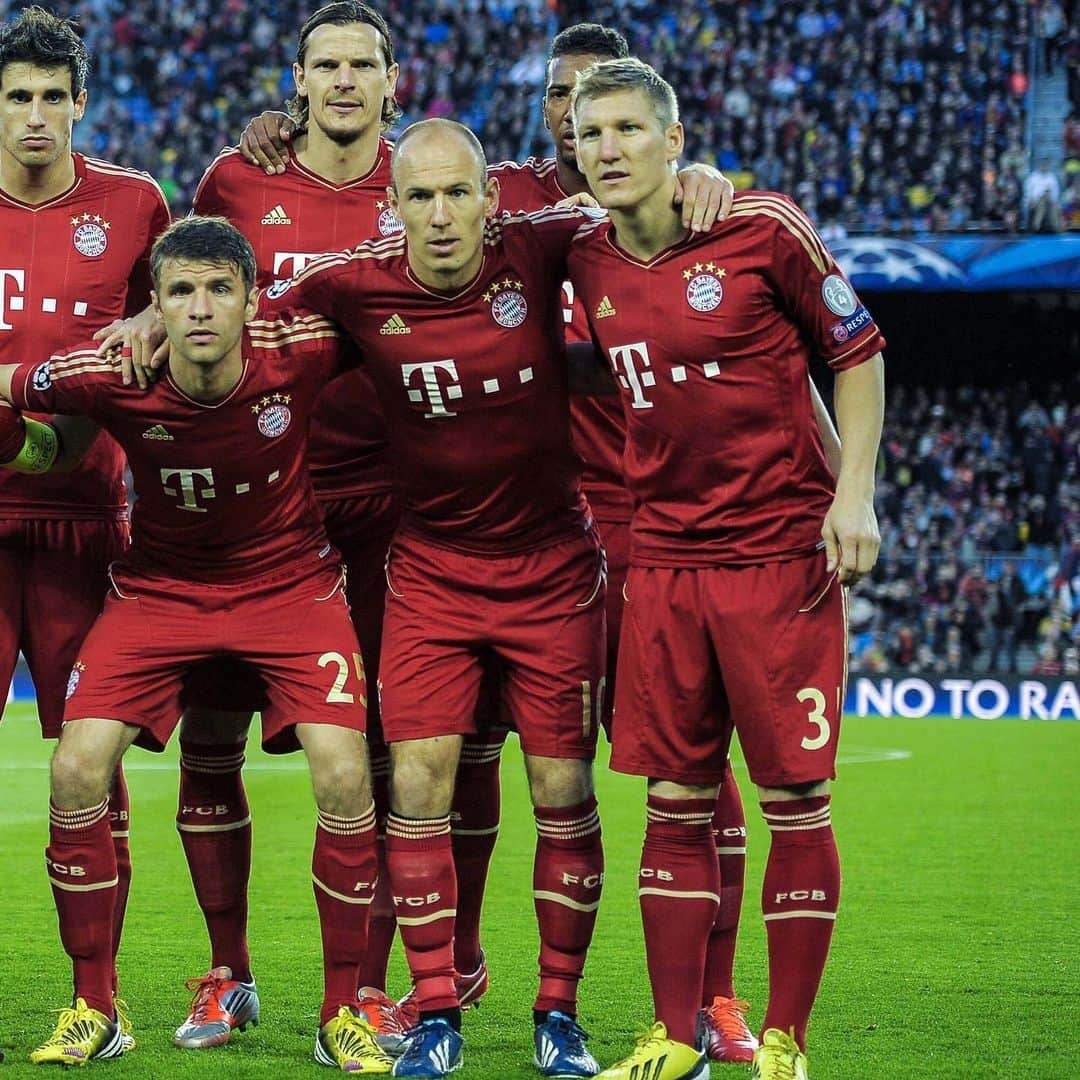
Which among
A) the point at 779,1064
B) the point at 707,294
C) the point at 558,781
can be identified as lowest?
the point at 779,1064

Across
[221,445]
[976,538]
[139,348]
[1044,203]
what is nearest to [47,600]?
[221,445]

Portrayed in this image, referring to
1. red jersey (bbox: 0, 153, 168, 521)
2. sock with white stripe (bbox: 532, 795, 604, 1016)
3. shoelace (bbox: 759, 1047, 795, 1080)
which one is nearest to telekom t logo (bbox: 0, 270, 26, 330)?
red jersey (bbox: 0, 153, 168, 521)

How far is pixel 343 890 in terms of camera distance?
4.83 metres

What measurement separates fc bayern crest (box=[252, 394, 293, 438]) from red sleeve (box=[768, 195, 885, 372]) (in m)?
1.37

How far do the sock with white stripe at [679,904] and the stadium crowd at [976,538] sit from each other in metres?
13.4

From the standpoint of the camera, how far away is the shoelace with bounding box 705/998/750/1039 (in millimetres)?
5016

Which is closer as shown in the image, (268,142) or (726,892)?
(726,892)

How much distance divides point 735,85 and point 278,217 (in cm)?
2063

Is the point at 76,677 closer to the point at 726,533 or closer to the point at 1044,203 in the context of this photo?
the point at 726,533

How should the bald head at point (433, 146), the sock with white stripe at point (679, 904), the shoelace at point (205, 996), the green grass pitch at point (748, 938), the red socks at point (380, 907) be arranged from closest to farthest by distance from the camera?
the sock with white stripe at point (679, 904) < the bald head at point (433, 146) < the green grass pitch at point (748, 938) < the shoelace at point (205, 996) < the red socks at point (380, 907)

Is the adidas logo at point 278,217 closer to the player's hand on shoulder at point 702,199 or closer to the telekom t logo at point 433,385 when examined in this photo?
the telekom t logo at point 433,385

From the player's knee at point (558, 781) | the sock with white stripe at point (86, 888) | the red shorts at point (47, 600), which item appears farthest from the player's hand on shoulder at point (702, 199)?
the sock with white stripe at point (86, 888)

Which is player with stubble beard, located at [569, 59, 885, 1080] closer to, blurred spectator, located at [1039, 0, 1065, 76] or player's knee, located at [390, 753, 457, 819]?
player's knee, located at [390, 753, 457, 819]

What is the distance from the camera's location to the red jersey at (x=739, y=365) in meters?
4.46
